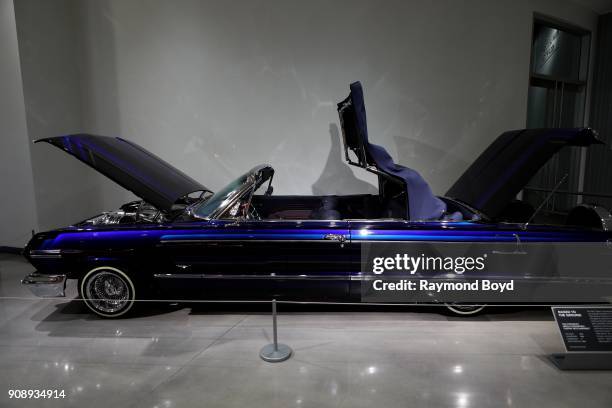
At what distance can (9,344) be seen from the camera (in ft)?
9.05

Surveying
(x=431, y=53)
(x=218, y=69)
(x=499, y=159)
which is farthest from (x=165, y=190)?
(x=431, y=53)

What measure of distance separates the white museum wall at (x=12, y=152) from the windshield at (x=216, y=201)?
3040 millimetres

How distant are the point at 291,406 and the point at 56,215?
456cm

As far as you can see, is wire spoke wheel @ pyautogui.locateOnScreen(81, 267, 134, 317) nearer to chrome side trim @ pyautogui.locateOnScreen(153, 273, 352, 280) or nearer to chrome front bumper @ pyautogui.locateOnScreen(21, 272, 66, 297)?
chrome front bumper @ pyautogui.locateOnScreen(21, 272, 66, 297)

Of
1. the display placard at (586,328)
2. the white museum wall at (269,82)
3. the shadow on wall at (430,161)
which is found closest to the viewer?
the display placard at (586,328)

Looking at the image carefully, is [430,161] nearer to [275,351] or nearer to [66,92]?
[275,351]

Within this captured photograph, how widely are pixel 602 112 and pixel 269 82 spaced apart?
5.98m

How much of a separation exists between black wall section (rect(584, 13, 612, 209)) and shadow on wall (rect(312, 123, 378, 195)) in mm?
4484

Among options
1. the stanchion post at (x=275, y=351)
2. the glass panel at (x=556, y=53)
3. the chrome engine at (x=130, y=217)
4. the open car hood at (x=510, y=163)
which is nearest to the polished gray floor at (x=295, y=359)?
the stanchion post at (x=275, y=351)

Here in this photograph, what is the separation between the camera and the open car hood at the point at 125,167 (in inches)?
118

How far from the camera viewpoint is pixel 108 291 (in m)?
3.17

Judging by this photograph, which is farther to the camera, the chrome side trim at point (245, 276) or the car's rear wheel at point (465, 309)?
the car's rear wheel at point (465, 309)

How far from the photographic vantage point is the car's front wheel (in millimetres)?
3090

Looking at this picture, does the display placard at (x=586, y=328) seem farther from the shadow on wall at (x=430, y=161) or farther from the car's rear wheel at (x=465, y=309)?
the shadow on wall at (x=430, y=161)
